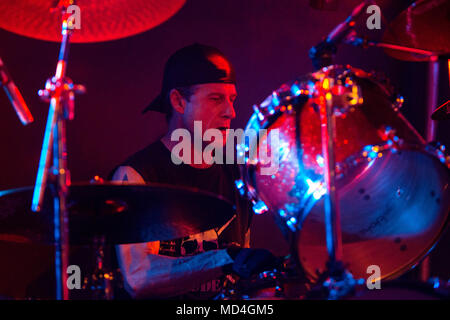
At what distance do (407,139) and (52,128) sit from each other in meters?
0.82

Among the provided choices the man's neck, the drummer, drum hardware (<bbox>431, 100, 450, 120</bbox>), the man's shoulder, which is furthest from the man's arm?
drum hardware (<bbox>431, 100, 450, 120</bbox>)

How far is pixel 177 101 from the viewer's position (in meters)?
2.34

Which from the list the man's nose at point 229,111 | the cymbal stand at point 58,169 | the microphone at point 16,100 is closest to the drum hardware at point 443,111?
the man's nose at point 229,111

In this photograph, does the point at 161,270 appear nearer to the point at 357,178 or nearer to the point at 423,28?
the point at 357,178

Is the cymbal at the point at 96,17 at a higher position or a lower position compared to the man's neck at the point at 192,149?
higher

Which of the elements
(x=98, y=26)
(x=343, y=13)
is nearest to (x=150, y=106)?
(x=98, y=26)

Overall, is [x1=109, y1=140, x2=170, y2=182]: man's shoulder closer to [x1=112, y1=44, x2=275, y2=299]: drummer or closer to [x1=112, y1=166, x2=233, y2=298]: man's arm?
[x1=112, y1=44, x2=275, y2=299]: drummer

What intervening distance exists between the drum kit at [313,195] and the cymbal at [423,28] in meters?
0.33

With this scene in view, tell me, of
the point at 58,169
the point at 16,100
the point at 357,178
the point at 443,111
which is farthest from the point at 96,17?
the point at 443,111

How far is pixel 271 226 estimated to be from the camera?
264 centimetres

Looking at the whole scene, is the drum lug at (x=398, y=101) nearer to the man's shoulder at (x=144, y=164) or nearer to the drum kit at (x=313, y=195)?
the drum kit at (x=313, y=195)

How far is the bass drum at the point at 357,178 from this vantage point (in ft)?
4.04
